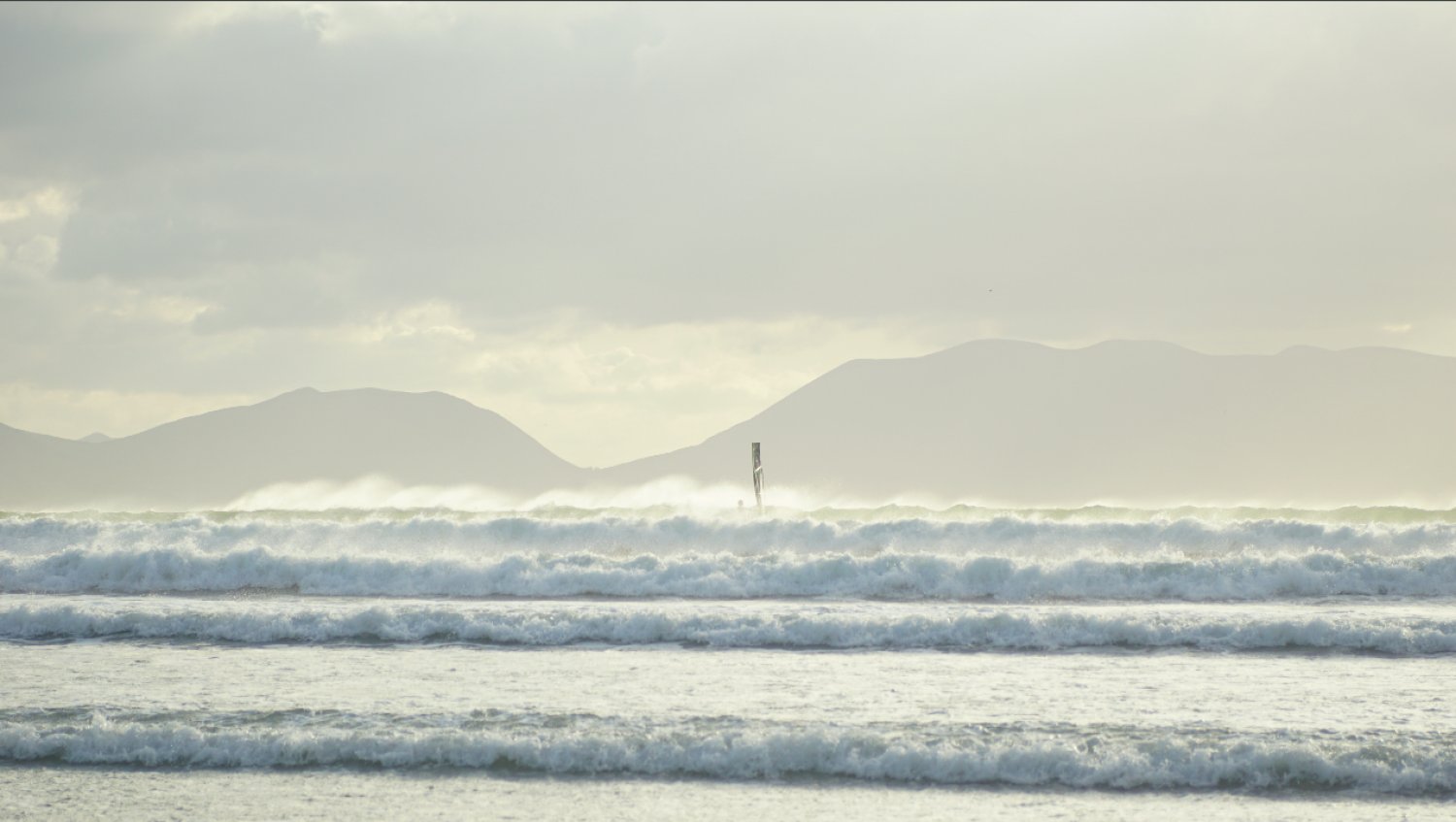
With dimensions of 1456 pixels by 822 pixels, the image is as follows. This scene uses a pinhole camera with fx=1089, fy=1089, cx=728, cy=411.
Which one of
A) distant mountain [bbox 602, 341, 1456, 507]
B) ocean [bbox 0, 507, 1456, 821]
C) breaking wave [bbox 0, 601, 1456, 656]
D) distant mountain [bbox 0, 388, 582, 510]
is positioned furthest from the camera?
distant mountain [bbox 0, 388, 582, 510]

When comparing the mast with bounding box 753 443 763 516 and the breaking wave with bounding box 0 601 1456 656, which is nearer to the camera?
the breaking wave with bounding box 0 601 1456 656

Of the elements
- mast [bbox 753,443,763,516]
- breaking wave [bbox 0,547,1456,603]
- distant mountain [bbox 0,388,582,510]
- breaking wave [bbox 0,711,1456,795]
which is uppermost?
distant mountain [bbox 0,388,582,510]

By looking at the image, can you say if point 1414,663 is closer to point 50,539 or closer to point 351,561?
point 351,561

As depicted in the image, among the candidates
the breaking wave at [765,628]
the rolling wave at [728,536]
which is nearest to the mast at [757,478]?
the rolling wave at [728,536]

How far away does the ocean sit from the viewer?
24.9 ft

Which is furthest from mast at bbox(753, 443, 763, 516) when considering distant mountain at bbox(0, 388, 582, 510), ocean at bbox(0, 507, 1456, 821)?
distant mountain at bbox(0, 388, 582, 510)

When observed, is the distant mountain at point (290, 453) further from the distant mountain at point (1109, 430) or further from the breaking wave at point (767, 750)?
the breaking wave at point (767, 750)

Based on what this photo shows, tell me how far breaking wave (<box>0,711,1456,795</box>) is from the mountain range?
130 feet

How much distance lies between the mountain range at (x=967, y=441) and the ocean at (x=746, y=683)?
1194 inches

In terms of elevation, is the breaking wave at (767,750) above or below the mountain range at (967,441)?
below

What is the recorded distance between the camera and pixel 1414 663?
11289 mm

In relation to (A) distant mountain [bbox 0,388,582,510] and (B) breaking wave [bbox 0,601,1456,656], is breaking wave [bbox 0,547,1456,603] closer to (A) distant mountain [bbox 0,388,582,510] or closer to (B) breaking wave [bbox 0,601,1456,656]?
(B) breaking wave [bbox 0,601,1456,656]

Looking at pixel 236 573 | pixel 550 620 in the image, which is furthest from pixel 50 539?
pixel 550 620

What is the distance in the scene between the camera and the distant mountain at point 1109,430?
5628cm
